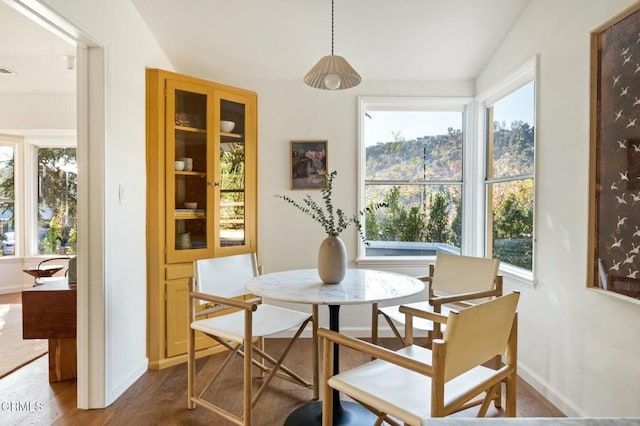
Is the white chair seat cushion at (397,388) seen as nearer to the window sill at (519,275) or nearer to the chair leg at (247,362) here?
the chair leg at (247,362)

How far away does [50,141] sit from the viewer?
5.35 metres

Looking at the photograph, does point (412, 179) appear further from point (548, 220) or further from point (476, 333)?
point (476, 333)

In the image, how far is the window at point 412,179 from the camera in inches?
141

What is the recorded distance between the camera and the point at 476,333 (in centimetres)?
136

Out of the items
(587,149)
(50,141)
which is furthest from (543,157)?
(50,141)

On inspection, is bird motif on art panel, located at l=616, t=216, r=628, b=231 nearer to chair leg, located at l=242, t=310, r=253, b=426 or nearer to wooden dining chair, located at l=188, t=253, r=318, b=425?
wooden dining chair, located at l=188, t=253, r=318, b=425

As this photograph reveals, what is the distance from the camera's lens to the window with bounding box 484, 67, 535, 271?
2727 millimetres

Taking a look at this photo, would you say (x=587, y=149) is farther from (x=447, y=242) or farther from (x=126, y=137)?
(x=126, y=137)

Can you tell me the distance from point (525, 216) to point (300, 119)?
80.0 inches

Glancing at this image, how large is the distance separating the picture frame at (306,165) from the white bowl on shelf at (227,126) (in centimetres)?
57

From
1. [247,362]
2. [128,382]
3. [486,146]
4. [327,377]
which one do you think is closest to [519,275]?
[486,146]

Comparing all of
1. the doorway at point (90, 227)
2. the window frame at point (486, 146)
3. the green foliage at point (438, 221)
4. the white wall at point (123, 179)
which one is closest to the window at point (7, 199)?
the white wall at point (123, 179)

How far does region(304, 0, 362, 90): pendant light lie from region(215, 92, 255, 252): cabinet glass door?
1267mm

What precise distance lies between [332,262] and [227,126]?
1.69 metres
